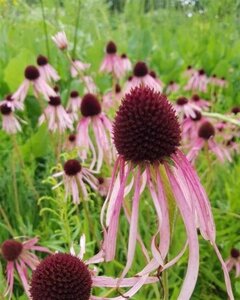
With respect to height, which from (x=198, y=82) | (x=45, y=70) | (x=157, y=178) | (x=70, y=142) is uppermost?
(x=157, y=178)

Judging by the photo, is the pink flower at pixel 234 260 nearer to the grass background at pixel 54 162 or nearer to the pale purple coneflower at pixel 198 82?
the grass background at pixel 54 162

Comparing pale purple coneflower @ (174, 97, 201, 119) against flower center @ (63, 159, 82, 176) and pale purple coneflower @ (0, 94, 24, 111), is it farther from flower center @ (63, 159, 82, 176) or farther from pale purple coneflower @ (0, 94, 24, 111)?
flower center @ (63, 159, 82, 176)

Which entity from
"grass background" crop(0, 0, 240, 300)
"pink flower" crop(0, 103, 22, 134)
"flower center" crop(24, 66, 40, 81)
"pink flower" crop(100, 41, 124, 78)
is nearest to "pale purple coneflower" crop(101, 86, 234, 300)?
"grass background" crop(0, 0, 240, 300)

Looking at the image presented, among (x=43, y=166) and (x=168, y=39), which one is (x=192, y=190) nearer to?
(x=43, y=166)

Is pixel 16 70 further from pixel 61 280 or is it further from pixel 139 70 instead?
pixel 61 280

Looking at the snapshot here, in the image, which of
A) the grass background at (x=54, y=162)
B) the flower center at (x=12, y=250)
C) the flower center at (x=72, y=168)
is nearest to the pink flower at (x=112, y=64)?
the grass background at (x=54, y=162)

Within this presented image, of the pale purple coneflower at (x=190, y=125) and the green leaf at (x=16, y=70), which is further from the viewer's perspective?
the green leaf at (x=16, y=70)

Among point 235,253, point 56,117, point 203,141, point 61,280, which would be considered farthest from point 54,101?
point 61,280
